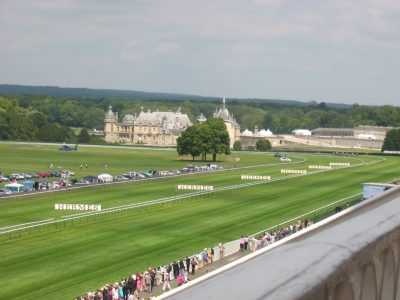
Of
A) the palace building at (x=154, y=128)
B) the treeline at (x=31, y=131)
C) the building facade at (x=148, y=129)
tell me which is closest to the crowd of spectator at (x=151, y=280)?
the treeline at (x=31, y=131)

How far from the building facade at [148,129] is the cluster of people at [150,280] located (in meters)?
146

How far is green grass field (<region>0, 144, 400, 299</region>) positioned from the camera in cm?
2456

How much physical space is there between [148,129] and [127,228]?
474 ft

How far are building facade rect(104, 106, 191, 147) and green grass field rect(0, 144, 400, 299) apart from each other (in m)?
109

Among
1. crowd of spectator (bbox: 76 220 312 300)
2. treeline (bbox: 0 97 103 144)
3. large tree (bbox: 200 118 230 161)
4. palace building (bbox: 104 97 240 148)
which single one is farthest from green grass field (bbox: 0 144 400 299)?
palace building (bbox: 104 97 240 148)

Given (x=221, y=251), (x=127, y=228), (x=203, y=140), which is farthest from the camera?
(x=203, y=140)

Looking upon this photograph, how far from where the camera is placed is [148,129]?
587 feet

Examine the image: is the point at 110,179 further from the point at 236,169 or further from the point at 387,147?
the point at 387,147

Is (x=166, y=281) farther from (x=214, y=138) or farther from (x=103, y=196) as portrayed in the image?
(x=214, y=138)

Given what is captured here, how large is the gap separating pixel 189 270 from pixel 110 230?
10.2 metres

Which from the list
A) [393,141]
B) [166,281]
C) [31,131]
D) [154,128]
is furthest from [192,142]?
[154,128]

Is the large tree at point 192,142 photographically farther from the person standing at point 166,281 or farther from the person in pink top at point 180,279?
the person in pink top at point 180,279

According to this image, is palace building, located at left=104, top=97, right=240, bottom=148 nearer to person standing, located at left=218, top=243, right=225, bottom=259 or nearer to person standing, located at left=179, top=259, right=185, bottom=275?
person standing, located at left=218, top=243, right=225, bottom=259

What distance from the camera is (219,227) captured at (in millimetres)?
36375
